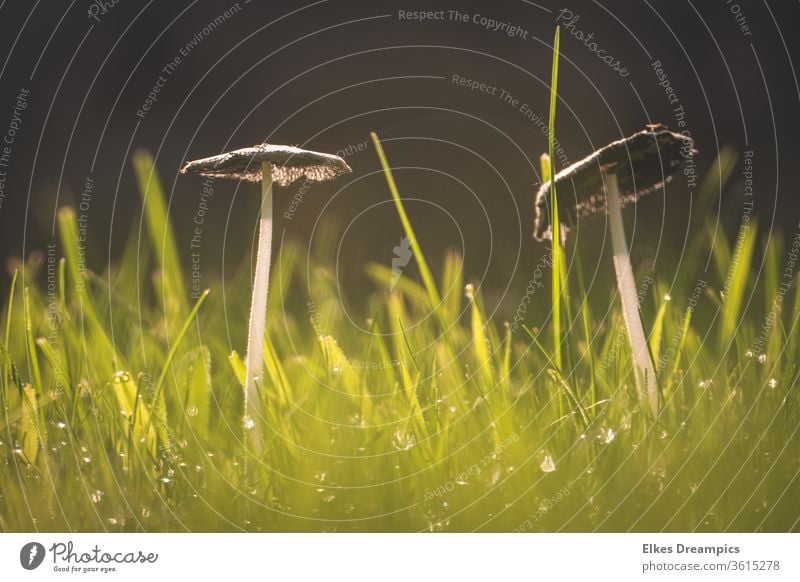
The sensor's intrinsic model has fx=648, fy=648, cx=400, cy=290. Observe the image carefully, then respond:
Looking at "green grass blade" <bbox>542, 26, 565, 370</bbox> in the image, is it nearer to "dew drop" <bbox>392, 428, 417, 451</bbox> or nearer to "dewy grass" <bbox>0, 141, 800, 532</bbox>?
"dewy grass" <bbox>0, 141, 800, 532</bbox>

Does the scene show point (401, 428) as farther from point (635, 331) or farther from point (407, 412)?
point (635, 331)

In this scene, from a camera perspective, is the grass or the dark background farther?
the dark background

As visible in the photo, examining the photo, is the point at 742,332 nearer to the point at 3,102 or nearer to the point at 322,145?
the point at 322,145

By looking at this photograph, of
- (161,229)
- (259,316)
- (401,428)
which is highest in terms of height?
(161,229)

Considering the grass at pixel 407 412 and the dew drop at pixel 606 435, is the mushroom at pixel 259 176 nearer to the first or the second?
the grass at pixel 407 412
